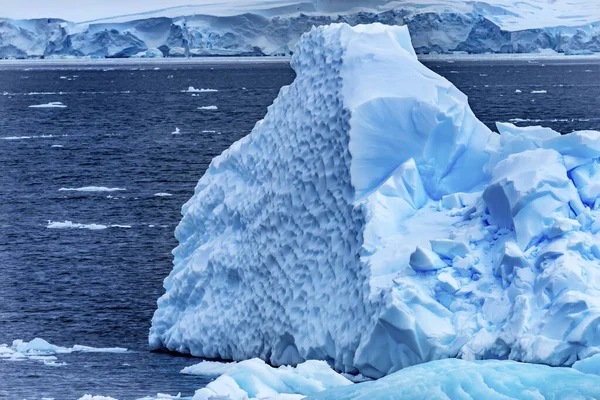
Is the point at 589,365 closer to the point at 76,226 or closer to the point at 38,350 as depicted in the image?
the point at 38,350

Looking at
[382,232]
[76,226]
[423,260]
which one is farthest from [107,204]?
[423,260]

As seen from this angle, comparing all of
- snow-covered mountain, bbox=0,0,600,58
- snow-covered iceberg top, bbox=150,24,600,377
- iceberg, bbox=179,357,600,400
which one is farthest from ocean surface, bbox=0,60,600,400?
snow-covered mountain, bbox=0,0,600,58

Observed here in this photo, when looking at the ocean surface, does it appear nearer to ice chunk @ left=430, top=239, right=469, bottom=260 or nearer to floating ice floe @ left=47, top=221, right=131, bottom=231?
floating ice floe @ left=47, top=221, right=131, bottom=231

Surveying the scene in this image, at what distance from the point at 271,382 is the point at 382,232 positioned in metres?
2.91

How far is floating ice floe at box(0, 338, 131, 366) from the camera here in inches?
691

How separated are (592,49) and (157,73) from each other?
45.4 metres

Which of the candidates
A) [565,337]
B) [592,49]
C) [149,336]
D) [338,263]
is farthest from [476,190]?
[592,49]

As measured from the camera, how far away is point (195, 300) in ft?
56.6

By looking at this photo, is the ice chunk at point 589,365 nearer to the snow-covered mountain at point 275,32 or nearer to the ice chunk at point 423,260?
the ice chunk at point 423,260

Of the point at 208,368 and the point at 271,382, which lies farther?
the point at 208,368

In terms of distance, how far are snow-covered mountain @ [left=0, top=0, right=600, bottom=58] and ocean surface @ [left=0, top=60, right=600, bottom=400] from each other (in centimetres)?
2240

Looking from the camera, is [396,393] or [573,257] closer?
[396,393]

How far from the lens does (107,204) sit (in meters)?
33.7

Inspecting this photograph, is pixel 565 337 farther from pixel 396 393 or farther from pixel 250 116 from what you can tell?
pixel 250 116
